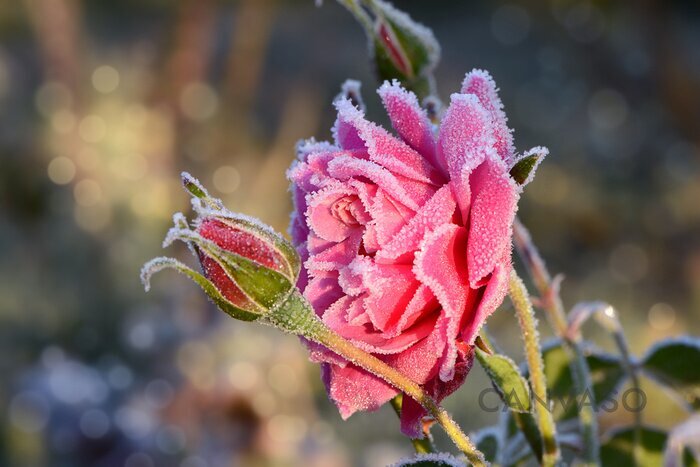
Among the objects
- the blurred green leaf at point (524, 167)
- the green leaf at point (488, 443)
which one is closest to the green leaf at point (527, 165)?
the blurred green leaf at point (524, 167)

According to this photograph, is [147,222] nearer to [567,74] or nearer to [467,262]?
[567,74]

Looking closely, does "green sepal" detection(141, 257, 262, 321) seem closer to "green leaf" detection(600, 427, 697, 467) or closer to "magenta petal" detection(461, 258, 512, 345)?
"magenta petal" detection(461, 258, 512, 345)

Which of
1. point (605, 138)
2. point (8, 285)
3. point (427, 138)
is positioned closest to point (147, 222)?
point (8, 285)

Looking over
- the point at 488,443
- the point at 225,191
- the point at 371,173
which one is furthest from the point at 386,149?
the point at 225,191

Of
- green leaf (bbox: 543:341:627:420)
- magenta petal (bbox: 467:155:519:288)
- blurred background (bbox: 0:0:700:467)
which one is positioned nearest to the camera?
magenta petal (bbox: 467:155:519:288)

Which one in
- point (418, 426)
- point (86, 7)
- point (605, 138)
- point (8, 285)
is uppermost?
point (605, 138)

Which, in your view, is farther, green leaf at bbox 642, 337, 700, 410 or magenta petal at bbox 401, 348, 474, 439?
green leaf at bbox 642, 337, 700, 410

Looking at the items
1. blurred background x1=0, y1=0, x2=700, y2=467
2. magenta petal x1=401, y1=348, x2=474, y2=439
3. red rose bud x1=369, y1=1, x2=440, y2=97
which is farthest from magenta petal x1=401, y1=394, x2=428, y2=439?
blurred background x1=0, y1=0, x2=700, y2=467

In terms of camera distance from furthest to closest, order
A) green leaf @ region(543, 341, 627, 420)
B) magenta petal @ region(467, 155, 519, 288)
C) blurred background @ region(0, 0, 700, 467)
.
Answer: blurred background @ region(0, 0, 700, 467) → green leaf @ region(543, 341, 627, 420) → magenta petal @ region(467, 155, 519, 288)
